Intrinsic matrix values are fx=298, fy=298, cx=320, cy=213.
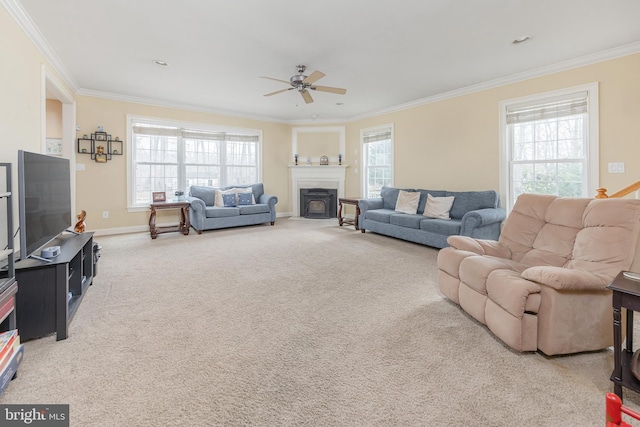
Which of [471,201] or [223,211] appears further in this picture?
[223,211]

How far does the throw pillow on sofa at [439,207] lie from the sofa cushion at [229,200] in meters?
3.89

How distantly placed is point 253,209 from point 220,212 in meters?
0.74

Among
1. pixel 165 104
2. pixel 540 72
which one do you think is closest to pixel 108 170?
pixel 165 104

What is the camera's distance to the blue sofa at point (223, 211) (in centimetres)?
580

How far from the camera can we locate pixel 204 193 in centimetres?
634

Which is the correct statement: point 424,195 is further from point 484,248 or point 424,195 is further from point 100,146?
point 100,146

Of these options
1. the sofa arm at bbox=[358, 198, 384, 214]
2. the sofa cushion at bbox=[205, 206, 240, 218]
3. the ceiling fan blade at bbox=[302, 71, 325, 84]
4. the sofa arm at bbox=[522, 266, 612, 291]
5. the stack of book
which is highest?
the ceiling fan blade at bbox=[302, 71, 325, 84]

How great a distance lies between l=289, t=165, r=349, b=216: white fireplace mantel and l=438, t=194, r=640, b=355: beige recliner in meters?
5.53

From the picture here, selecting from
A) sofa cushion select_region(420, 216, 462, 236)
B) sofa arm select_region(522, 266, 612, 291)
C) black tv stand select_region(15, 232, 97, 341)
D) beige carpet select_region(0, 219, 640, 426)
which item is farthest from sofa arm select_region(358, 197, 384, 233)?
black tv stand select_region(15, 232, 97, 341)

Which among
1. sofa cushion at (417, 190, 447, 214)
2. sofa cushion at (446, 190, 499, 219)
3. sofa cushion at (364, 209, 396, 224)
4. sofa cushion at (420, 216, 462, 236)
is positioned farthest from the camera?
sofa cushion at (364, 209, 396, 224)

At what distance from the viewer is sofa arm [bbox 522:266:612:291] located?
1.71 m

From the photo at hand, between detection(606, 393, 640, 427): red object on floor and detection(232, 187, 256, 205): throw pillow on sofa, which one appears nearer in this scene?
detection(606, 393, 640, 427): red object on floor

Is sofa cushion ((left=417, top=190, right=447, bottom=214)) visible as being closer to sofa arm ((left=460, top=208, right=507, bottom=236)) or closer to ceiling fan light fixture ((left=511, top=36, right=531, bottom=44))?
sofa arm ((left=460, top=208, right=507, bottom=236))

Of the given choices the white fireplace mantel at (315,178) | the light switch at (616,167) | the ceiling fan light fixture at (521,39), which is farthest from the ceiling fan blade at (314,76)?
the white fireplace mantel at (315,178)
